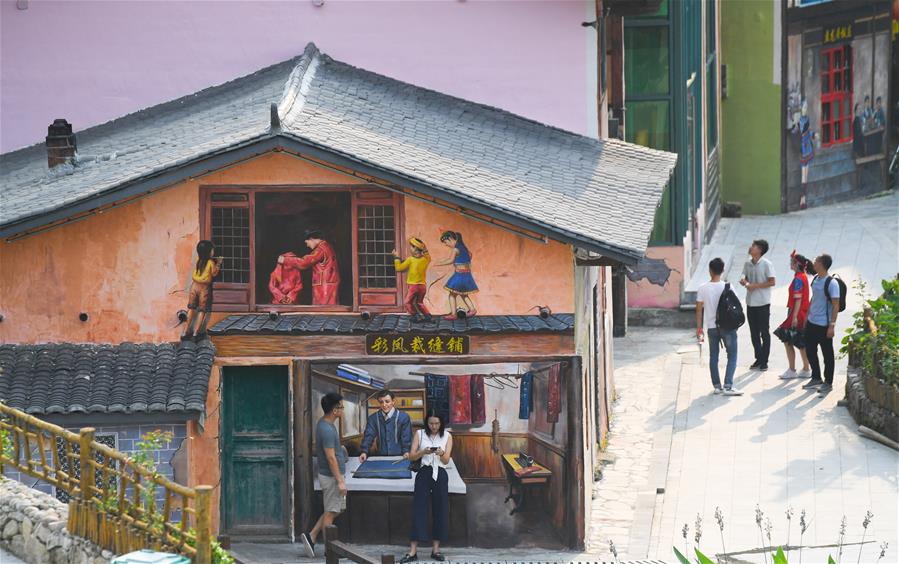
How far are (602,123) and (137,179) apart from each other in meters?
7.76

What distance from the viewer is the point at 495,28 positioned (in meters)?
21.8

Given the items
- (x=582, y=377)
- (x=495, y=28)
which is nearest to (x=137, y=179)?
(x=582, y=377)

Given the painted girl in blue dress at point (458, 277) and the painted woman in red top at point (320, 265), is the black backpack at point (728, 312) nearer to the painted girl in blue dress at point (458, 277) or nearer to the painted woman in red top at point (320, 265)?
the painted girl in blue dress at point (458, 277)

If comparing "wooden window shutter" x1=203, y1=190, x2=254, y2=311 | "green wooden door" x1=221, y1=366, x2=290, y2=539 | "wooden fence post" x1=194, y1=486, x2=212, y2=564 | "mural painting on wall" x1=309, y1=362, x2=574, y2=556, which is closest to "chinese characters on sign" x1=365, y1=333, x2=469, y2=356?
"mural painting on wall" x1=309, y1=362, x2=574, y2=556

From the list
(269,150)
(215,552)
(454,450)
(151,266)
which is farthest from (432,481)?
(215,552)

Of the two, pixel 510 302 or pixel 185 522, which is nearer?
pixel 185 522

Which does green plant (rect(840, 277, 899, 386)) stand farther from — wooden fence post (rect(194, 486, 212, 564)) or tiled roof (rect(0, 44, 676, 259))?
wooden fence post (rect(194, 486, 212, 564))

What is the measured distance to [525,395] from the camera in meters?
17.5

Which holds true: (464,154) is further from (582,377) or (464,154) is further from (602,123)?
(602,123)

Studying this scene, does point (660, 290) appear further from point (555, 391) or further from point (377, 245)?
point (377, 245)

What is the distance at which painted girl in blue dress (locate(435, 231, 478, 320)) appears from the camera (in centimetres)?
1730

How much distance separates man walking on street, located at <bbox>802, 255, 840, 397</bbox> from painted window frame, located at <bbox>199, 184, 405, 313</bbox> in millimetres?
7182

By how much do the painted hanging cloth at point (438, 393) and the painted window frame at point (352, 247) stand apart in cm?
76

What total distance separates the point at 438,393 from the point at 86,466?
483cm
